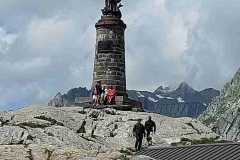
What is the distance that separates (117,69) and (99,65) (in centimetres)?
175

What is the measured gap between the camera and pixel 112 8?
50156mm

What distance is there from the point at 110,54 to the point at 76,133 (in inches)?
626

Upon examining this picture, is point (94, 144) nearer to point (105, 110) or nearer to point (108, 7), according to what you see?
point (105, 110)

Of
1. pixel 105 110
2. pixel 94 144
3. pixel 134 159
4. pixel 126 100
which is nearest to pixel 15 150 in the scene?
pixel 94 144

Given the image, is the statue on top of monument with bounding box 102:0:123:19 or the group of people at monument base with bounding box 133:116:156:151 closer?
the group of people at monument base with bounding box 133:116:156:151

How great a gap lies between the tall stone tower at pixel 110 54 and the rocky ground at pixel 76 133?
7.18 m

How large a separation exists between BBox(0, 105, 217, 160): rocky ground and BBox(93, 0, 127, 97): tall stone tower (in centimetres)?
718

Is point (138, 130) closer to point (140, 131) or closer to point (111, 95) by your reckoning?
point (140, 131)

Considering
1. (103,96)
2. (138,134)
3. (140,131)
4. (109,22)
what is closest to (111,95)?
(103,96)

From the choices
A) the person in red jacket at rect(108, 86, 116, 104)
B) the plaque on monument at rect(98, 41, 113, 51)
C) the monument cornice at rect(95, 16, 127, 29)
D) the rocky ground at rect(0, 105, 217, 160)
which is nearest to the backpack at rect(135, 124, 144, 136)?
the rocky ground at rect(0, 105, 217, 160)

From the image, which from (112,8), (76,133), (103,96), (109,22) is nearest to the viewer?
(76,133)

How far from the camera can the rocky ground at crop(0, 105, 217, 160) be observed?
28.3 meters

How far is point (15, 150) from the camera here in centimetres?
2859

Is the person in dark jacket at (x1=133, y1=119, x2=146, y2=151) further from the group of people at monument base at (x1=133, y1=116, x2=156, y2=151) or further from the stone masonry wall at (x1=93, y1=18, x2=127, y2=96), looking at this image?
the stone masonry wall at (x1=93, y1=18, x2=127, y2=96)
